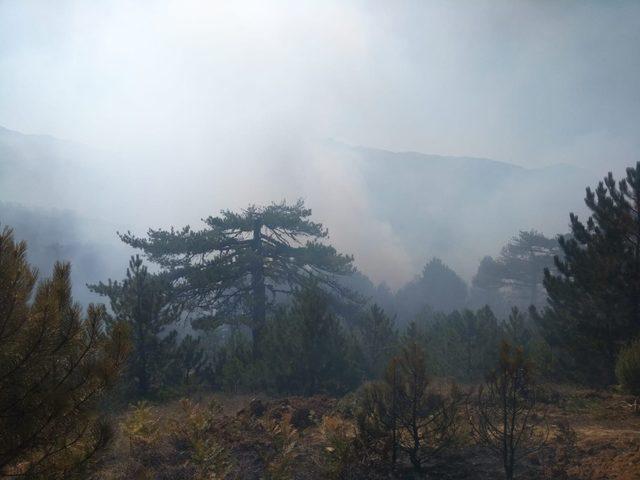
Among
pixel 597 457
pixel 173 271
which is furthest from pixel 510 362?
pixel 173 271

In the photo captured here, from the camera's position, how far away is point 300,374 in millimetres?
14680

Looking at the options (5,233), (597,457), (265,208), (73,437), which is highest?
(265,208)

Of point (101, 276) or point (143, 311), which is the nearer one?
point (143, 311)

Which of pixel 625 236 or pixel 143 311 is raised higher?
pixel 625 236

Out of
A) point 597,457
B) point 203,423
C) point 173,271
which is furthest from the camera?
point 173,271

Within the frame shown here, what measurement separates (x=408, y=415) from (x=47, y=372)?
4532 millimetres

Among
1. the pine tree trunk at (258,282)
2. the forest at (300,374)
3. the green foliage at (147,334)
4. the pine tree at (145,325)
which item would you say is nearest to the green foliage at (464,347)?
the forest at (300,374)

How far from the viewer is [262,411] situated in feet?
31.0

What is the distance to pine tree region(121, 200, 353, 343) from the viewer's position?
19797 millimetres

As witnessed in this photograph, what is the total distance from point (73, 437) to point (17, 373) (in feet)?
2.56

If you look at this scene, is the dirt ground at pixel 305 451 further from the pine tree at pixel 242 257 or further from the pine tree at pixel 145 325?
the pine tree at pixel 242 257

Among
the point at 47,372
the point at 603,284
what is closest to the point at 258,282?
the point at 603,284

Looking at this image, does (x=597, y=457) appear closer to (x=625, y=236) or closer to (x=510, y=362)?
(x=510, y=362)

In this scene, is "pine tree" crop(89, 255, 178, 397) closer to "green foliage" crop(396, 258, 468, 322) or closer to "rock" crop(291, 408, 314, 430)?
"rock" crop(291, 408, 314, 430)
